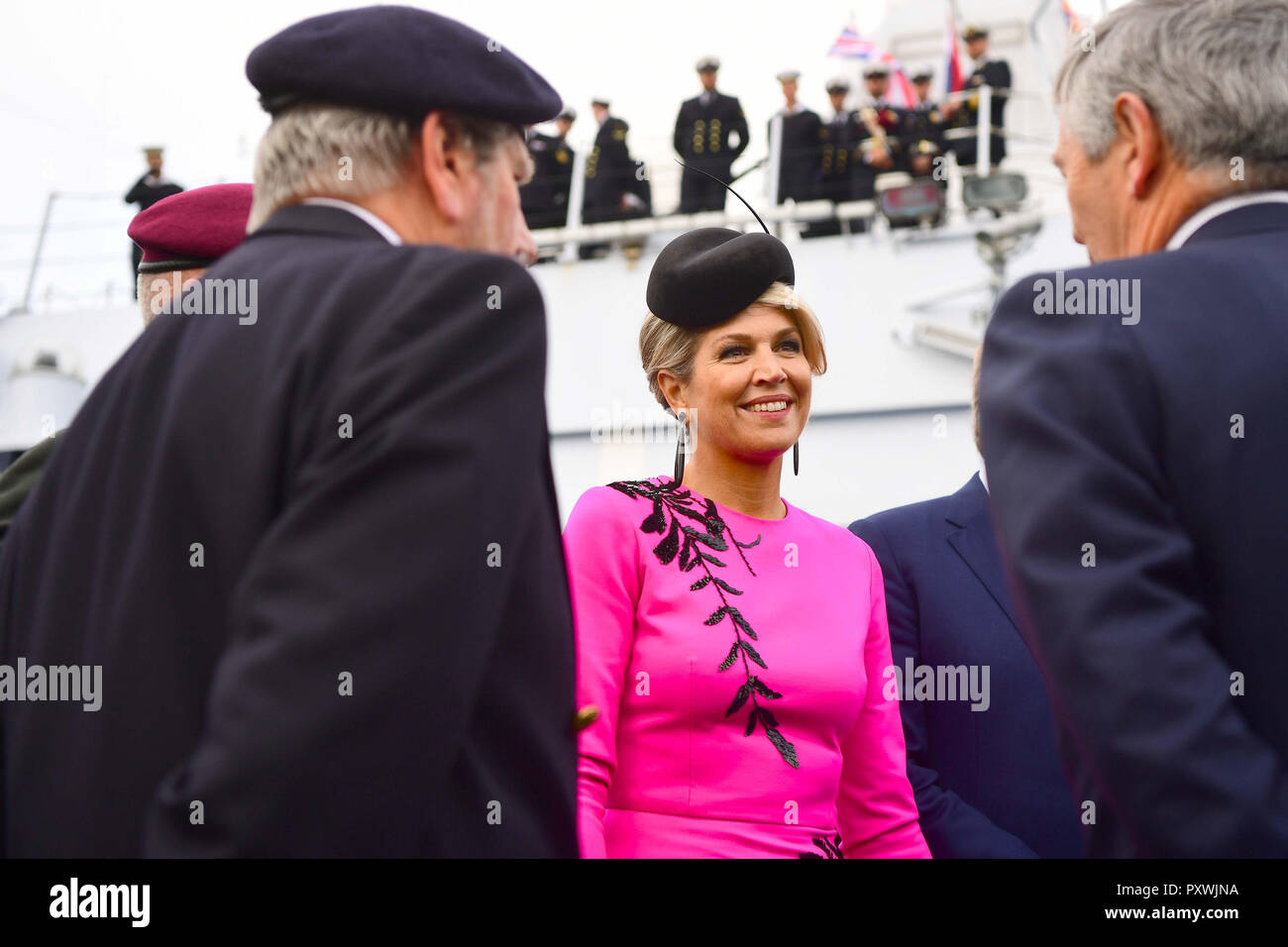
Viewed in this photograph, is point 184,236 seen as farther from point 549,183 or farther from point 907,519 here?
point 549,183

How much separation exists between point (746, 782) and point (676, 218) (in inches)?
399

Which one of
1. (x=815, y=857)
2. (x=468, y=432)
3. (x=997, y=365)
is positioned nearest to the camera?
(x=468, y=432)

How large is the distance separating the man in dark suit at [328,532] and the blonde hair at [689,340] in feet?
3.53

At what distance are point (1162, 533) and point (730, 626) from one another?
2.95 feet

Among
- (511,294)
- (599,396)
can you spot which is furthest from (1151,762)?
(599,396)

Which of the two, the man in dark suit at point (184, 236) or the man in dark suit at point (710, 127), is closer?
the man in dark suit at point (184, 236)

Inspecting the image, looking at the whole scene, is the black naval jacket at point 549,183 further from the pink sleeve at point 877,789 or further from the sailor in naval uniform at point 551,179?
the pink sleeve at point 877,789

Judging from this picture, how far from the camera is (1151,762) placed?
1044 millimetres

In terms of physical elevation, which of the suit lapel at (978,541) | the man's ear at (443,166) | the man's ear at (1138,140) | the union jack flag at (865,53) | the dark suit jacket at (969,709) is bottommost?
the dark suit jacket at (969,709)

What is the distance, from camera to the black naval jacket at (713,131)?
10.5 metres

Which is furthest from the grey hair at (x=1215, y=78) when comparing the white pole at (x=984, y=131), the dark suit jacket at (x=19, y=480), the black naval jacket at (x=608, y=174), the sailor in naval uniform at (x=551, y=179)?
the black naval jacket at (x=608, y=174)

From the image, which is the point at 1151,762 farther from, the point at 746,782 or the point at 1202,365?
the point at 746,782

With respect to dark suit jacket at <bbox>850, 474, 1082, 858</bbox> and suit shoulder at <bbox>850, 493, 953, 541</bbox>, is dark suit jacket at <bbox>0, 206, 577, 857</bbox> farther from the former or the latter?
suit shoulder at <bbox>850, 493, 953, 541</bbox>

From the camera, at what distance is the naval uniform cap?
2166mm
